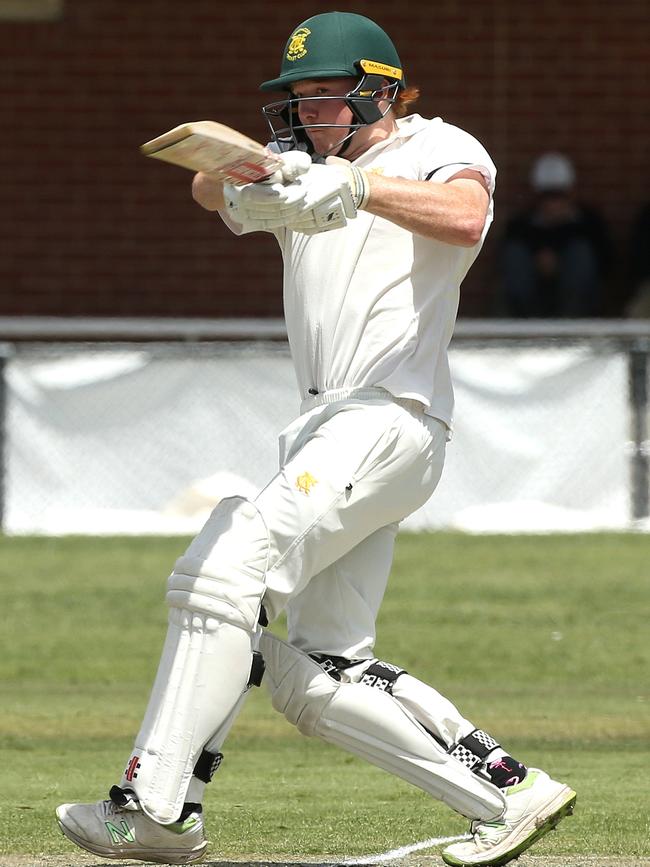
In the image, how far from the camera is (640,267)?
15.1 m

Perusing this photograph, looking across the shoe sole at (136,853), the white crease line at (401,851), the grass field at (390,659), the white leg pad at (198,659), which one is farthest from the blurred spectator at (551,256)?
the shoe sole at (136,853)

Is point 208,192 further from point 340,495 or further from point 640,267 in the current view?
point 640,267

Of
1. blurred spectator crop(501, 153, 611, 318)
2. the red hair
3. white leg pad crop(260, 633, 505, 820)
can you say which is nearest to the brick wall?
blurred spectator crop(501, 153, 611, 318)

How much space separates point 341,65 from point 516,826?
1947 millimetres

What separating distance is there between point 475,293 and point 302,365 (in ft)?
36.1

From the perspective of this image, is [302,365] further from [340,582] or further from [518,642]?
[518,642]

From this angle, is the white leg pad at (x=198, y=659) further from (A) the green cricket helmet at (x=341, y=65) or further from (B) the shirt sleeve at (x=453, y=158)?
(A) the green cricket helmet at (x=341, y=65)

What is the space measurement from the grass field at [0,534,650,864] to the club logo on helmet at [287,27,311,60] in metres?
2.08

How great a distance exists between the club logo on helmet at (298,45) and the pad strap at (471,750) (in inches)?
69.8

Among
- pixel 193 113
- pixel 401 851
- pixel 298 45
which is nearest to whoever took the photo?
pixel 298 45

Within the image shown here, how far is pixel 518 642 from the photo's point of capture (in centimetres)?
966

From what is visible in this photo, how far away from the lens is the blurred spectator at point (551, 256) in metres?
14.4

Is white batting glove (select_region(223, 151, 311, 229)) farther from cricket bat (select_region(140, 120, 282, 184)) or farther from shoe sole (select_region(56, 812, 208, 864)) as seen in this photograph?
shoe sole (select_region(56, 812, 208, 864))

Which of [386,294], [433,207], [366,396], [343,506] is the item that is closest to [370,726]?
[343,506]
